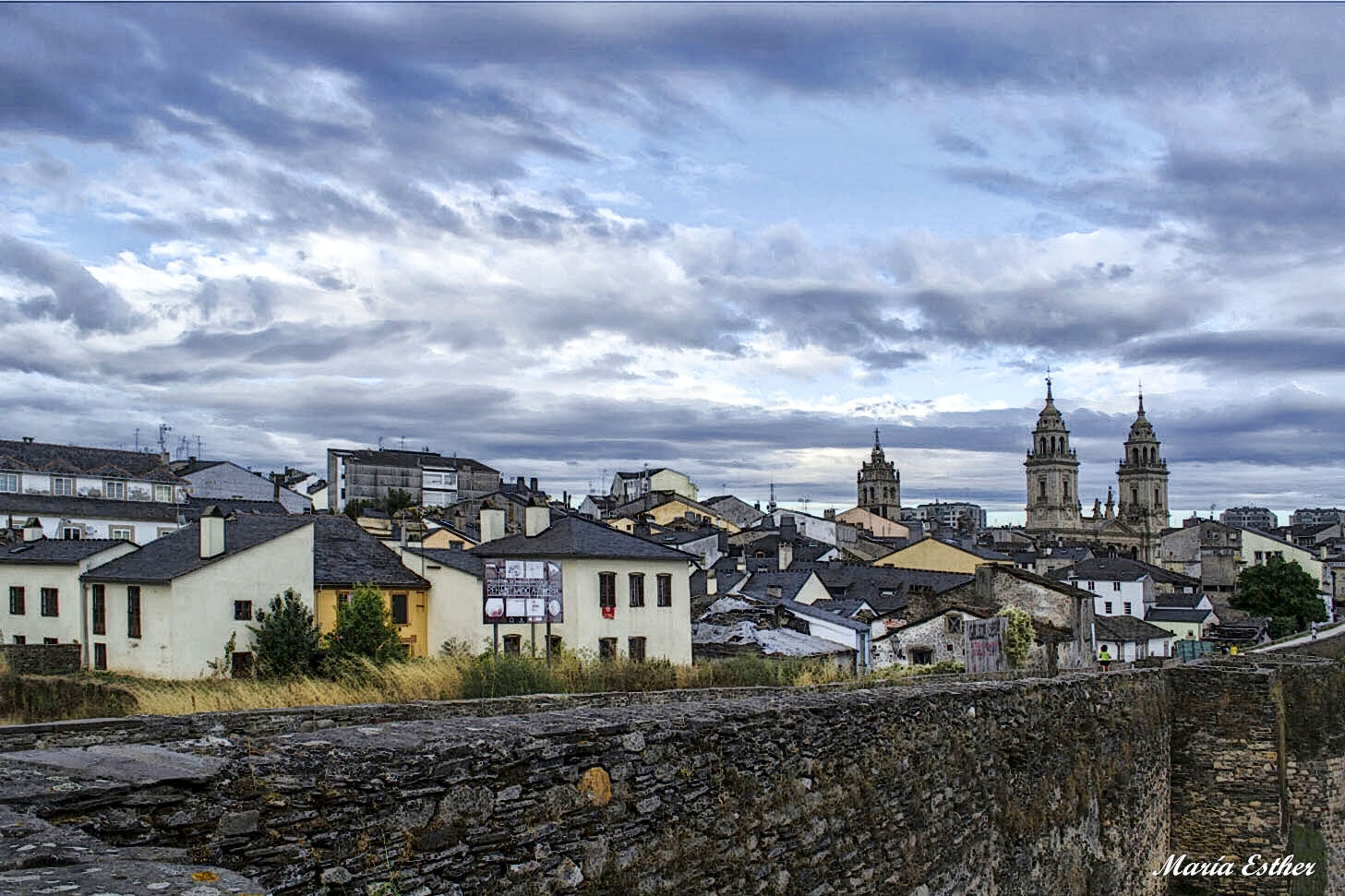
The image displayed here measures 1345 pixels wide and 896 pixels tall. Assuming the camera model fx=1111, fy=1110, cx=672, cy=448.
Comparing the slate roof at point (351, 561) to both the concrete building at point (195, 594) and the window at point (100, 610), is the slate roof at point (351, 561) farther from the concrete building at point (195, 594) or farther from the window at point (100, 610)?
the window at point (100, 610)

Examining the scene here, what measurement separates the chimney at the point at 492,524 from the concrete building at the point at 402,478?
6144 cm

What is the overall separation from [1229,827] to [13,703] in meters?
18.4

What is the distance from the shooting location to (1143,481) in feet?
518

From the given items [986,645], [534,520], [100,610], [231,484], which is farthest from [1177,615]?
[231,484]

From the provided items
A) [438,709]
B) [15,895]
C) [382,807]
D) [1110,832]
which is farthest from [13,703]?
[1110,832]

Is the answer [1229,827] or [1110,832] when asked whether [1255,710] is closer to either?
[1229,827]

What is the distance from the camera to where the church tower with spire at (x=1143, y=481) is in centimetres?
15588

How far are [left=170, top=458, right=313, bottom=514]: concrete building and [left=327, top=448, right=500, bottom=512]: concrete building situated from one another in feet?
37.8

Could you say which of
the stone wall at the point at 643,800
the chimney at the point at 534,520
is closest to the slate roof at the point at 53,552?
the chimney at the point at 534,520

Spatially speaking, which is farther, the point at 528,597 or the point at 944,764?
the point at 528,597

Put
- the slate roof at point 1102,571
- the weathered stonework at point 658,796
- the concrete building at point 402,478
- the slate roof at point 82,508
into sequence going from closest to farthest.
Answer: the weathered stonework at point 658,796
the slate roof at point 82,508
the slate roof at point 1102,571
the concrete building at point 402,478

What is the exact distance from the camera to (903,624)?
36.8 meters

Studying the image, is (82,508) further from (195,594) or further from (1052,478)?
(1052,478)

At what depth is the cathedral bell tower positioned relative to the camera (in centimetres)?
15900
